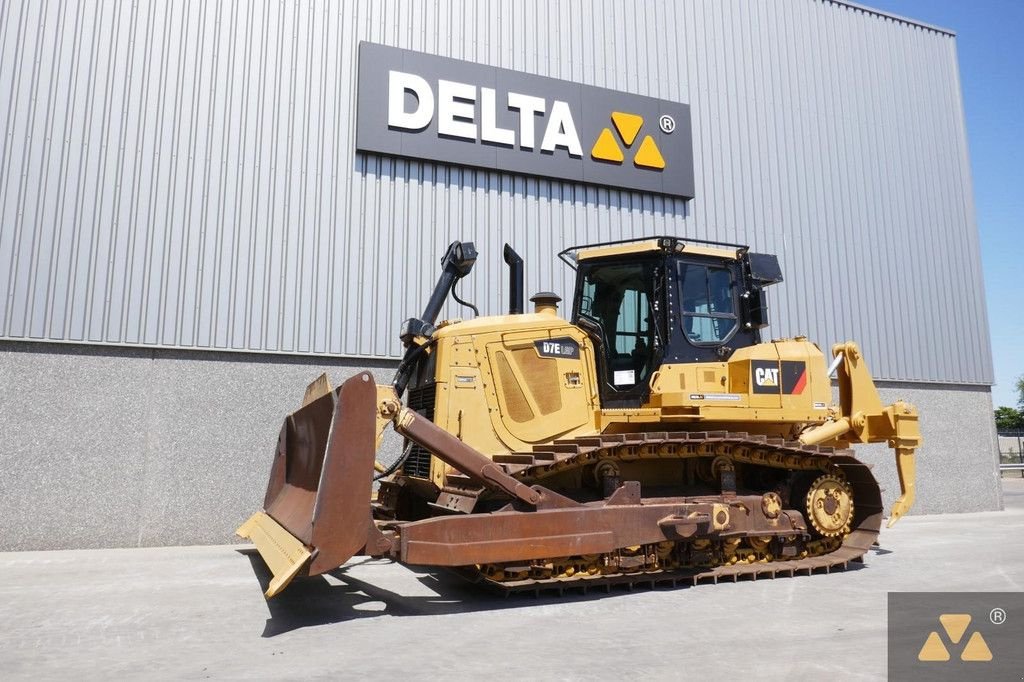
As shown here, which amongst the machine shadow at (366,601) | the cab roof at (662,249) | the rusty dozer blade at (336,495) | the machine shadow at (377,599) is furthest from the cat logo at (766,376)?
the rusty dozer blade at (336,495)

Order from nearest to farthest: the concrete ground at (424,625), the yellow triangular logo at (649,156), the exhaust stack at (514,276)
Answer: the concrete ground at (424,625)
the exhaust stack at (514,276)
the yellow triangular logo at (649,156)

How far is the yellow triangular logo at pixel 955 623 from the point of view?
4.72m

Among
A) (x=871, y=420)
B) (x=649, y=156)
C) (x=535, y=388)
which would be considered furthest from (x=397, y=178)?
(x=871, y=420)

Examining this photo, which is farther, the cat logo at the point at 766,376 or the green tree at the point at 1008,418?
the green tree at the point at 1008,418

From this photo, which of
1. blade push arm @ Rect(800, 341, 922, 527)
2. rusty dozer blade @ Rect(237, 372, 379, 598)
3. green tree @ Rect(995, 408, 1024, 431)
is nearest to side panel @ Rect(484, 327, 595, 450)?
rusty dozer blade @ Rect(237, 372, 379, 598)

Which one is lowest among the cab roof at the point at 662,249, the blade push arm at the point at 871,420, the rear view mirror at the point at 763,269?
the blade push arm at the point at 871,420

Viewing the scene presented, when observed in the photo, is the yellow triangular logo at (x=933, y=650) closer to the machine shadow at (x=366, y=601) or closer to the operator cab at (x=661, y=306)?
the machine shadow at (x=366, y=601)

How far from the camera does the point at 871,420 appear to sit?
862cm

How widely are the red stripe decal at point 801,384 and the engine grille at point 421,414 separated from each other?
3.96 m

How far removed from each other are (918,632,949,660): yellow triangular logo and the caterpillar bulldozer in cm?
220

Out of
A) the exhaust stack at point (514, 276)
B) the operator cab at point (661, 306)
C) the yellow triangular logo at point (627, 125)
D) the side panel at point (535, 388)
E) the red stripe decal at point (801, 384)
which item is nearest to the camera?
the side panel at point (535, 388)

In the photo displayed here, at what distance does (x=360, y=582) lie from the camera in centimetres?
675

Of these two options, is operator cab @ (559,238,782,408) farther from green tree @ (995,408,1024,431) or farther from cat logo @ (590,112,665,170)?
green tree @ (995,408,1024,431)

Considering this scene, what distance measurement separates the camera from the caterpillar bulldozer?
5.89 metres
